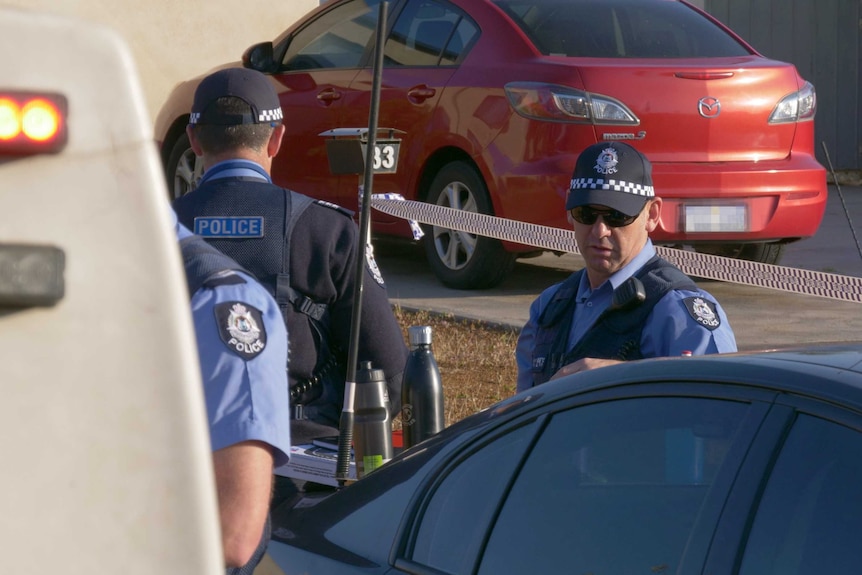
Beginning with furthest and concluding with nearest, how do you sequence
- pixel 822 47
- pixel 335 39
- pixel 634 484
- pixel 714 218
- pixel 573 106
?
pixel 822 47 < pixel 335 39 < pixel 714 218 < pixel 573 106 < pixel 634 484

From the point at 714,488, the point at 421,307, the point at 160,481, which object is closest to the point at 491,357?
the point at 421,307

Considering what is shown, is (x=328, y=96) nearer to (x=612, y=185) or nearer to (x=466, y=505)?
(x=612, y=185)

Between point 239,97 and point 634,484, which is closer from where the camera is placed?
point 634,484

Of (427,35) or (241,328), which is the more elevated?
(427,35)

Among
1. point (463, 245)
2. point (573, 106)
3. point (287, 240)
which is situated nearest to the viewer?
point (287, 240)

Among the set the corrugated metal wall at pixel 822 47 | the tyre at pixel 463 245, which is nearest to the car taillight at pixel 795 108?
the tyre at pixel 463 245

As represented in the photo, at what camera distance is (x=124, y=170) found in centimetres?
138

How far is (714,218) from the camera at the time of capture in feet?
24.6

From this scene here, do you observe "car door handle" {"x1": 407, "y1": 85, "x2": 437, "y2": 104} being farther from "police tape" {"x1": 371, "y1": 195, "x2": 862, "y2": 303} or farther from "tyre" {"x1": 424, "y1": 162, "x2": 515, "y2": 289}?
"police tape" {"x1": 371, "y1": 195, "x2": 862, "y2": 303}

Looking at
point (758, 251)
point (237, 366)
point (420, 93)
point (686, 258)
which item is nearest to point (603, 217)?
point (237, 366)

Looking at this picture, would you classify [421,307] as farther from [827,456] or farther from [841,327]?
[827,456]

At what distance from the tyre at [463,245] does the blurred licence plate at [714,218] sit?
1.04 m

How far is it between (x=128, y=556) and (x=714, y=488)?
139 centimetres

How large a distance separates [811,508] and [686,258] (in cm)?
350
